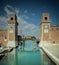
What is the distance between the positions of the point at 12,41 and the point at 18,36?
3428 millimetres

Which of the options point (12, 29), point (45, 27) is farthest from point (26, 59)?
point (12, 29)

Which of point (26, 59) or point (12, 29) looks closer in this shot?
point (26, 59)

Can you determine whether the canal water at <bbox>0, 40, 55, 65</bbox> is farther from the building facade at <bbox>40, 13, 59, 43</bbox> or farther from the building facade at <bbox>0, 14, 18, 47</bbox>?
the building facade at <bbox>0, 14, 18, 47</bbox>

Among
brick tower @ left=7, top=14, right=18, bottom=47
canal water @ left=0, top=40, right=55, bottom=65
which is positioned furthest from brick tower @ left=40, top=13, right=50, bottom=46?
canal water @ left=0, top=40, right=55, bottom=65

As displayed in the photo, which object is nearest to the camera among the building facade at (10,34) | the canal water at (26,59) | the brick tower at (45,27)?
the canal water at (26,59)

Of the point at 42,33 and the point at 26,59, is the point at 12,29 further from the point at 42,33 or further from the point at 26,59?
the point at 26,59

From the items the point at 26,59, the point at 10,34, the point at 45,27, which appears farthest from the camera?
the point at 10,34

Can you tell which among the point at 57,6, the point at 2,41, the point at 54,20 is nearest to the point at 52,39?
the point at 54,20

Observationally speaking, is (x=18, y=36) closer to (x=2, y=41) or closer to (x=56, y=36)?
(x=2, y=41)

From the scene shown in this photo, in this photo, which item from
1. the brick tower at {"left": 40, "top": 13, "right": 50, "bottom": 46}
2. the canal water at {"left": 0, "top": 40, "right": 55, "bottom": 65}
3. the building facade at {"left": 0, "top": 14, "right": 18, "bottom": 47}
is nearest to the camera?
the canal water at {"left": 0, "top": 40, "right": 55, "bottom": 65}

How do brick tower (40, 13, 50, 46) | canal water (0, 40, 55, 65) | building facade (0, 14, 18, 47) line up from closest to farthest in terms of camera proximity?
canal water (0, 40, 55, 65) → brick tower (40, 13, 50, 46) → building facade (0, 14, 18, 47)

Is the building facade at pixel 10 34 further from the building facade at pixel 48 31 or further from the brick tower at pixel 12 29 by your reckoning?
the building facade at pixel 48 31

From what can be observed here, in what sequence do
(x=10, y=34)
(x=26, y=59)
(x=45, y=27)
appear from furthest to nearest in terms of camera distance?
(x=10, y=34)
(x=45, y=27)
(x=26, y=59)

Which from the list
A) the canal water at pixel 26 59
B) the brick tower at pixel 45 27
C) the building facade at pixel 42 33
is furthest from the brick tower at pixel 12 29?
the canal water at pixel 26 59
